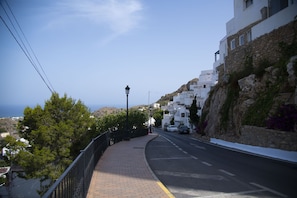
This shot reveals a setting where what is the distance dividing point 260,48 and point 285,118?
1015 centimetres

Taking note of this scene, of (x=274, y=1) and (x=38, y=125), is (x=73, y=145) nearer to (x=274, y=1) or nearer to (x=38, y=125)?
(x=38, y=125)

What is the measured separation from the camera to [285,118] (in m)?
16.2

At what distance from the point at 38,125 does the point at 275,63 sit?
18353mm

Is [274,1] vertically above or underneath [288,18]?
above

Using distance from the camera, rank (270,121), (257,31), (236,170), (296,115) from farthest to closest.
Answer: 1. (257,31)
2. (270,121)
3. (296,115)
4. (236,170)

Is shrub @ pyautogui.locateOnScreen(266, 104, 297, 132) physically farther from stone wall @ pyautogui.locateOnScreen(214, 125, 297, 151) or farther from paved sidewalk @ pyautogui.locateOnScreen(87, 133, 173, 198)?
paved sidewalk @ pyautogui.locateOnScreen(87, 133, 173, 198)

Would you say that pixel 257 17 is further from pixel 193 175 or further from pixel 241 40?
pixel 193 175

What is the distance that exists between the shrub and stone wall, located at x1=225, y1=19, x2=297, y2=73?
6.40m

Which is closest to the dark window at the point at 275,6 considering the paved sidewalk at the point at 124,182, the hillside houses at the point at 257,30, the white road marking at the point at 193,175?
the hillside houses at the point at 257,30

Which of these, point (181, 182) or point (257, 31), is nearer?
point (181, 182)

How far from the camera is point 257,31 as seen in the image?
2494 cm

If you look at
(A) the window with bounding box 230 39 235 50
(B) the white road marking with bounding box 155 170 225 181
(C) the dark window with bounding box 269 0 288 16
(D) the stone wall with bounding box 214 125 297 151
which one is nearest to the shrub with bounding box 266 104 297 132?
(D) the stone wall with bounding box 214 125 297 151

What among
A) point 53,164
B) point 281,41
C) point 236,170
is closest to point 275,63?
point 281,41

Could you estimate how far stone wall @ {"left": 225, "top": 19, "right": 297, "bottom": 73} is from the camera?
20.8 m
